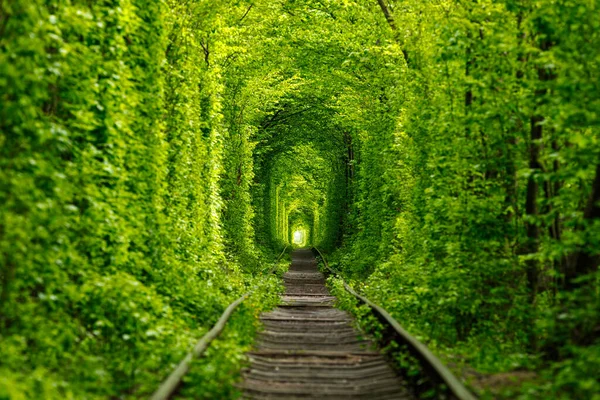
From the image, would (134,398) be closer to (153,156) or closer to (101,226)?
(101,226)

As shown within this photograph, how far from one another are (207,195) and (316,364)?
835 centimetres

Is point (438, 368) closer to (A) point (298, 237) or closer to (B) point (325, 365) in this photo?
(B) point (325, 365)

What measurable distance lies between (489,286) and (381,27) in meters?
12.3

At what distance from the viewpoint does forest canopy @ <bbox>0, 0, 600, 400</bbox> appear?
5.32m

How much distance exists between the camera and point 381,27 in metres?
19.2

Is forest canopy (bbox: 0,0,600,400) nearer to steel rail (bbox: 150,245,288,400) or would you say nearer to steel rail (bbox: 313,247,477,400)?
steel rail (bbox: 150,245,288,400)

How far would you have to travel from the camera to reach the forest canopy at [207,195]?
5320 millimetres

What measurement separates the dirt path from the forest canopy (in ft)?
2.25

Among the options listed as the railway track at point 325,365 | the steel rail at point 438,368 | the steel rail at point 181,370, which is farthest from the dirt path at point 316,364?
the steel rail at point 181,370

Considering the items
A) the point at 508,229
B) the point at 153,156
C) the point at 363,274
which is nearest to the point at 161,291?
the point at 153,156

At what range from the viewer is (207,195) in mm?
15359

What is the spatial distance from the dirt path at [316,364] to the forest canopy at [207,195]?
0.68 metres

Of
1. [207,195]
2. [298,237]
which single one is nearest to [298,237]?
[298,237]

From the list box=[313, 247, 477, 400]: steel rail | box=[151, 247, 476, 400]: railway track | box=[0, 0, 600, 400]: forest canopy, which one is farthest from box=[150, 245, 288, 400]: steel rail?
box=[313, 247, 477, 400]: steel rail
